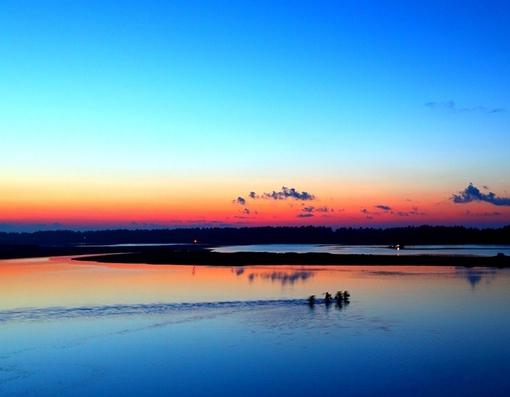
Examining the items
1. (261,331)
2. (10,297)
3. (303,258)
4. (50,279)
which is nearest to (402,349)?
(261,331)

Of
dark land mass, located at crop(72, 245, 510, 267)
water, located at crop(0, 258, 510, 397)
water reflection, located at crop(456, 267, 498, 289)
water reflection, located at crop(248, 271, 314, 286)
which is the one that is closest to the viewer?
water, located at crop(0, 258, 510, 397)

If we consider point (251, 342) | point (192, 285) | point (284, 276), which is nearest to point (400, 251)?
point (284, 276)

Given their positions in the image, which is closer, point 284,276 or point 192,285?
point 192,285

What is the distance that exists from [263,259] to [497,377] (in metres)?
57.0

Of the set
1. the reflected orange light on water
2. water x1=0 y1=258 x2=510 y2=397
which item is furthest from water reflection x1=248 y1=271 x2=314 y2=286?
water x1=0 y1=258 x2=510 y2=397

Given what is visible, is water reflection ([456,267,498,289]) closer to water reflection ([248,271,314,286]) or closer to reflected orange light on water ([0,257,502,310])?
reflected orange light on water ([0,257,502,310])

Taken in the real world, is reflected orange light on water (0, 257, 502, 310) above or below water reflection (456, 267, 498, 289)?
above

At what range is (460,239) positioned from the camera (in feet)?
584

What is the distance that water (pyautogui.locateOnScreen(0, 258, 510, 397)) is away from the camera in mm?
15586

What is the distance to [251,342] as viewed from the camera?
2062 centimetres

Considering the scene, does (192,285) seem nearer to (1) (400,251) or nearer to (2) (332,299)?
(2) (332,299)

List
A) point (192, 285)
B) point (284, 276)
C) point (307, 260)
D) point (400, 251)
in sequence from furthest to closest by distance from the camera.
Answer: point (400, 251)
point (307, 260)
point (284, 276)
point (192, 285)

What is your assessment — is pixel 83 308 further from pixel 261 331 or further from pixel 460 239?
pixel 460 239

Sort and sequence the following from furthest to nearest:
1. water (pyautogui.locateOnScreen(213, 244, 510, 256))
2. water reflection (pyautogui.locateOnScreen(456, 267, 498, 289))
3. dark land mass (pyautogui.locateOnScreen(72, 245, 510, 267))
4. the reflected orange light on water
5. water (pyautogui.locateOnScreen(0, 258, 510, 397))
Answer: water (pyautogui.locateOnScreen(213, 244, 510, 256))
dark land mass (pyautogui.locateOnScreen(72, 245, 510, 267))
water reflection (pyautogui.locateOnScreen(456, 267, 498, 289))
the reflected orange light on water
water (pyautogui.locateOnScreen(0, 258, 510, 397))
